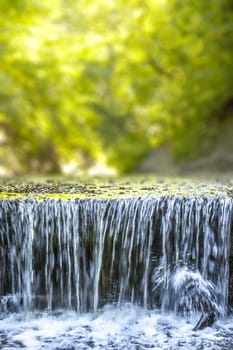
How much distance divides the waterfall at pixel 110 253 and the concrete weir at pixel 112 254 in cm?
1

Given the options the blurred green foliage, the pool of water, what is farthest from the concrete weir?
the blurred green foliage

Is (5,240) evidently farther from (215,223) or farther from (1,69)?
(1,69)

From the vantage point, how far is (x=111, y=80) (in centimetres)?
1644

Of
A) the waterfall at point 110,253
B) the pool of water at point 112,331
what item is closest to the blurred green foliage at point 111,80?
the waterfall at point 110,253

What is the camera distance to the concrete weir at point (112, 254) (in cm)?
546

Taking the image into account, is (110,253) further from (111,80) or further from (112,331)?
(111,80)

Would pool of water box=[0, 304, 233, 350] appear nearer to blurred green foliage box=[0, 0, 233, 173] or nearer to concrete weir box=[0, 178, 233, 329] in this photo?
concrete weir box=[0, 178, 233, 329]

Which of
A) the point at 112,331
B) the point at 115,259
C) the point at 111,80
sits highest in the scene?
the point at 111,80

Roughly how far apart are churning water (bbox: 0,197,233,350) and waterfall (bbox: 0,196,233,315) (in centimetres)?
1

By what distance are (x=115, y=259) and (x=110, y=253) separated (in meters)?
0.09

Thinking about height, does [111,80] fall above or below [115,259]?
above

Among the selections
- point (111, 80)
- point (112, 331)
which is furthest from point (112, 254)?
point (111, 80)

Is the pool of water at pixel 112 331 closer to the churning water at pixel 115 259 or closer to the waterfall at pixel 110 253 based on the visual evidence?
the churning water at pixel 115 259

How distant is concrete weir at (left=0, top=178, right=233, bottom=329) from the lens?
546cm
